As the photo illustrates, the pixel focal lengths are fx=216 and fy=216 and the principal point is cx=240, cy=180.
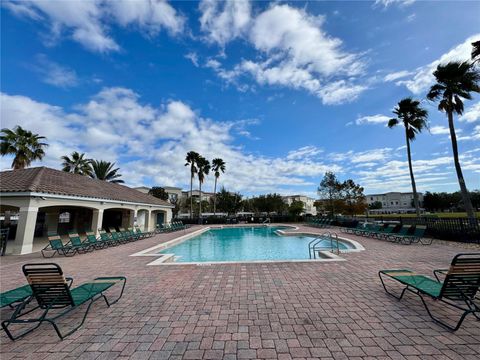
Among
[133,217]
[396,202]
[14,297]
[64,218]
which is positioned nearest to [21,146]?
[64,218]

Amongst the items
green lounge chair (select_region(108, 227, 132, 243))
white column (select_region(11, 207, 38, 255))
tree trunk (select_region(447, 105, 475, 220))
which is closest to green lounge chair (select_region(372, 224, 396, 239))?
tree trunk (select_region(447, 105, 475, 220))

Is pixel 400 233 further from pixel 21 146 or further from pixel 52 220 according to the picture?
pixel 21 146

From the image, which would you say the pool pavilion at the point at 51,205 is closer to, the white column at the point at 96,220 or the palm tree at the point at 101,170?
the white column at the point at 96,220

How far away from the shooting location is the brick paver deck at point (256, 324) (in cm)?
275

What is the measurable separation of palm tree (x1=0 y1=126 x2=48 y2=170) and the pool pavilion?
213 inches

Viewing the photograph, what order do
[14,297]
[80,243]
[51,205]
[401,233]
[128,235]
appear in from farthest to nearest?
[128,235] < [401,233] < [51,205] < [80,243] < [14,297]

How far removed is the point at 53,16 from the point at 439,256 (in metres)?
17.2

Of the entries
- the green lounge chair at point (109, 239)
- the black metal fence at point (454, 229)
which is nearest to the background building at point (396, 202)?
the black metal fence at point (454, 229)

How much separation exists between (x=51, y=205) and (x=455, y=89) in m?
26.5

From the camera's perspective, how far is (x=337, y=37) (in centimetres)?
1088

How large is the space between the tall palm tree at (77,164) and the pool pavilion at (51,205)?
34.6ft

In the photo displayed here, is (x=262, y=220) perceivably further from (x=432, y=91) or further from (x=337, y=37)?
(x=337, y=37)

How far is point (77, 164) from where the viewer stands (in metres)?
31.3

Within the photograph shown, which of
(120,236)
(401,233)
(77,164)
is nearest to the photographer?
(401,233)
